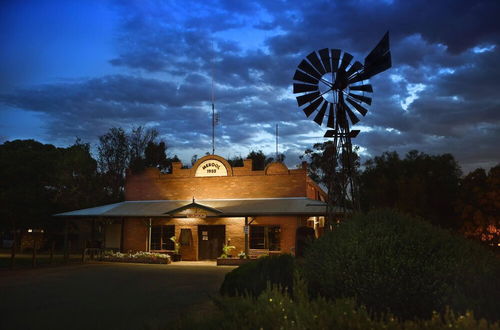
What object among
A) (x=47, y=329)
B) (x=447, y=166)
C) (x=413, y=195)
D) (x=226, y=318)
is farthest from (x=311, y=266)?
(x=447, y=166)

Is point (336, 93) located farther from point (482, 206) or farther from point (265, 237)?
point (482, 206)

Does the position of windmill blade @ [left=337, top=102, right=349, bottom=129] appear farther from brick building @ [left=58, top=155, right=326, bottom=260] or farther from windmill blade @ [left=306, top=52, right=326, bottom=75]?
brick building @ [left=58, top=155, right=326, bottom=260]

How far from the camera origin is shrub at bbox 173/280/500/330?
4.33 metres

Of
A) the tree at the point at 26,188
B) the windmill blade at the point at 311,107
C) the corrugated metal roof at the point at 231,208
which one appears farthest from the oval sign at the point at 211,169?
the tree at the point at 26,188

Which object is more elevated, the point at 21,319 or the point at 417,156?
the point at 417,156

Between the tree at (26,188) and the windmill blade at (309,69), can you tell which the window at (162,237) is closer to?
the tree at (26,188)

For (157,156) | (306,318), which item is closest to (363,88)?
(306,318)

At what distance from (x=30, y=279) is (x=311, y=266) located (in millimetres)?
12490

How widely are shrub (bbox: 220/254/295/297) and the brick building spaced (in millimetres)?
11193

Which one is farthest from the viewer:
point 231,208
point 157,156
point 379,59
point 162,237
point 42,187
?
point 157,156

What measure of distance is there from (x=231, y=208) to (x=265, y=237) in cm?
240

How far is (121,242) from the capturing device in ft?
87.7

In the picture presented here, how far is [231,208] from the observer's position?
23.3 meters

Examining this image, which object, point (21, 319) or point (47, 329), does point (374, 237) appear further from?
point (21, 319)
